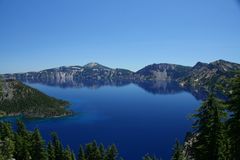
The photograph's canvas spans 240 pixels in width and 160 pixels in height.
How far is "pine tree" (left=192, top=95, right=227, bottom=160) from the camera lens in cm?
2484

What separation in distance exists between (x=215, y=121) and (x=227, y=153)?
6.95 meters

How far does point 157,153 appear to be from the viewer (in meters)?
153

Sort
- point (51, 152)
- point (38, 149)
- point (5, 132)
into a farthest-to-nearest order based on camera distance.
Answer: point (5, 132) < point (51, 152) < point (38, 149)

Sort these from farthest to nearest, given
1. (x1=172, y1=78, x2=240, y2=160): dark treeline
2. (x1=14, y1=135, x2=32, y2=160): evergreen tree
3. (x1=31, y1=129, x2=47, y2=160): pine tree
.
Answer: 1. (x1=14, y1=135, x2=32, y2=160): evergreen tree
2. (x1=31, y1=129, x2=47, y2=160): pine tree
3. (x1=172, y1=78, x2=240, y2=160): dark treeline

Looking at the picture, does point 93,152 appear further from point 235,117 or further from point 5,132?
point 235,117

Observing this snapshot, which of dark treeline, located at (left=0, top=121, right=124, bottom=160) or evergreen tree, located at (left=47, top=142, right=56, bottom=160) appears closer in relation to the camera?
dark treeline, located at (left=0, top=121, right=124, bottom=160)

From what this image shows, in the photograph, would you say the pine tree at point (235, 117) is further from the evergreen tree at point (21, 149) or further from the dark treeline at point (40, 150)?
the evergreen tree at point (21, 149)

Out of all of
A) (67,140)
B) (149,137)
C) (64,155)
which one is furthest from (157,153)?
(64,155)

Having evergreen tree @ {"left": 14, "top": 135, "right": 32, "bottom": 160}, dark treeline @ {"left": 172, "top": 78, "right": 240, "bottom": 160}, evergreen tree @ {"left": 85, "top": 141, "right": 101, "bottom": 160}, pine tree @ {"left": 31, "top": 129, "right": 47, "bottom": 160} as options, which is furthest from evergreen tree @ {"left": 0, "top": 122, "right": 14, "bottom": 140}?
dark treeline @ {"left": 172, "top": 78, "right": 240, "bottom": 160}

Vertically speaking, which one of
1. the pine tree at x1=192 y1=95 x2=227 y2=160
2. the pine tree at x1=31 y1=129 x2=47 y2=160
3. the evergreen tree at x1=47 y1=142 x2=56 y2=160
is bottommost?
the evergreen tree at x1=47 y1=142 x2=56 y2=160

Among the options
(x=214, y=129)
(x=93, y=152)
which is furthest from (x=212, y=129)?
(x=93, y=152)

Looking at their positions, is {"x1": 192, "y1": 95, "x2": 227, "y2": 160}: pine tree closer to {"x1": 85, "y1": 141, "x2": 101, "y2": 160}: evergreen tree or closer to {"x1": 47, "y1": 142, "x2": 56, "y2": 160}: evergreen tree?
{"x1": 85, "y1": 141, "x2": 101, "y2": 160}: evergreen tree

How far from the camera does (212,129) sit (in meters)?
25.2

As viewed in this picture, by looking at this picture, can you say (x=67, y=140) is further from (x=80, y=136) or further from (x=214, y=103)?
(x=214, y=103)
